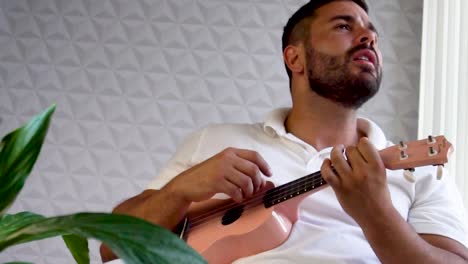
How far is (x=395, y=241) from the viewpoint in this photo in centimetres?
103

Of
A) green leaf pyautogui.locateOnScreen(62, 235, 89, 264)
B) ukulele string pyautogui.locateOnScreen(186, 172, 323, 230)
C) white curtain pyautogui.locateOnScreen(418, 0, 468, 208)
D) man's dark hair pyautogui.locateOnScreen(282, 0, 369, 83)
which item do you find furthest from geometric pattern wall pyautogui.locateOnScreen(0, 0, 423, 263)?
green leaf pyautogui.locateOnScreen(62, 235, 89, 264)

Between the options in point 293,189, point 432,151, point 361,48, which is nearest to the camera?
point 432,151

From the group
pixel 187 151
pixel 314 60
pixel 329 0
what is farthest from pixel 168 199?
pixel 329 0

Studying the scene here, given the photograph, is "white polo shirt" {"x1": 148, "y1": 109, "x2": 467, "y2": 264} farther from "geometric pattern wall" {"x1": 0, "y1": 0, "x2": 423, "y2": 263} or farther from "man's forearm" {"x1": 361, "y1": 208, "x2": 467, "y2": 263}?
"geometric pattern wall" {"x1": 0, "y1": 0, "x2": 423, "y2": 263}

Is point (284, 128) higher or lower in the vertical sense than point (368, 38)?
lower

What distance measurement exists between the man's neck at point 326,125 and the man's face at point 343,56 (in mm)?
22

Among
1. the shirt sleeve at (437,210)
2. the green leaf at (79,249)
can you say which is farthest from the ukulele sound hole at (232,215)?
the green leaf at (79,249)

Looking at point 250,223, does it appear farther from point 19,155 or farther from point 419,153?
point 19,155

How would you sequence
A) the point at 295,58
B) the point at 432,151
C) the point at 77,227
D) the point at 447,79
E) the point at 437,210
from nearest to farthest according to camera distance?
the point at 77,227 → the point at 432,151 → the point at 437,210 → the point at 295,58 → the point at 447,79

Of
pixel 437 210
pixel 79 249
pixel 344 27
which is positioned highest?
pixel 344 27

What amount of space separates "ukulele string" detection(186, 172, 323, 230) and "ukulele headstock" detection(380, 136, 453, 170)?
0.36ft

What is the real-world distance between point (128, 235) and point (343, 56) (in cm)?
108

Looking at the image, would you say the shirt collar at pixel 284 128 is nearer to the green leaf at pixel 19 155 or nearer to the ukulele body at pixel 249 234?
the ukulele body at pixel 249 234

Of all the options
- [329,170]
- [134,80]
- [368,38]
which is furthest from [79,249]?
[134,80]
